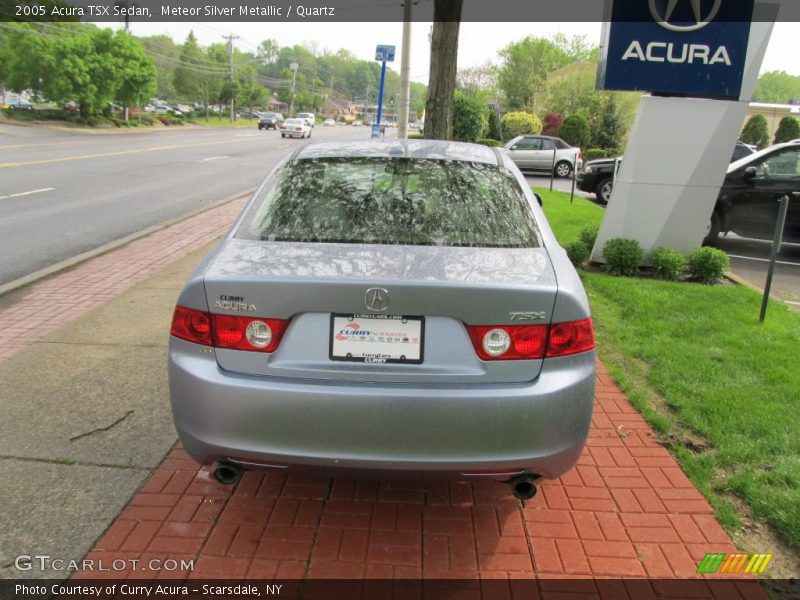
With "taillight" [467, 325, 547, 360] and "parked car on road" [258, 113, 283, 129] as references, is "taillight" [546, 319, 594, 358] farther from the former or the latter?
"parked car on road" [258, 113, 283, 129]

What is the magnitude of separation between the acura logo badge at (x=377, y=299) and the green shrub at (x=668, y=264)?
220 inches

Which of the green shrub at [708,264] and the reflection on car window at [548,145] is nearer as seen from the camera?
the green shrub at [708,264]

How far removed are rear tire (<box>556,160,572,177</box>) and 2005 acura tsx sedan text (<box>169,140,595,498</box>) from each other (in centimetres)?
2196

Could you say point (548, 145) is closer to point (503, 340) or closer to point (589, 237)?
point (589, 237)

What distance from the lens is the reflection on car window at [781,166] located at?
9203mm

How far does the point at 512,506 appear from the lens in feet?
10.1

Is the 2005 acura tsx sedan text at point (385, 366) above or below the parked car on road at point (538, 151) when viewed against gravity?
below

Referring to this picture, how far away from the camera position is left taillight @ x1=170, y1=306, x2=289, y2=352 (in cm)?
249

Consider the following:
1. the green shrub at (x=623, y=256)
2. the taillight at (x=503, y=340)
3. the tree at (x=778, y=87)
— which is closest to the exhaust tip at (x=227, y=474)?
the taillight at (x=503, y=340)

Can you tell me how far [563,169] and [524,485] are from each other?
2236 cm

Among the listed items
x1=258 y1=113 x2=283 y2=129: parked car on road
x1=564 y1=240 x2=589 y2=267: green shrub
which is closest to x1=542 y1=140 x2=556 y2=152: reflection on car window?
x1=564 y1=240 x2=589 y2=267: green shrub

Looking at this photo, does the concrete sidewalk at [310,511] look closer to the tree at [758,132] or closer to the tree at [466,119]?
the tree at [466,119]

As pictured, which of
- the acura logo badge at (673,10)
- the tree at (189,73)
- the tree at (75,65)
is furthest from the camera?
the tree at (189,73)

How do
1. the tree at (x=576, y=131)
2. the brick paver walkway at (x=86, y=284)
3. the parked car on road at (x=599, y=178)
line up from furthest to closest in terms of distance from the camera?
the tree at (x=576, y=131), the parked car on road at (x=599, y=178), the brick paver walkway at (x=86, y=284)
